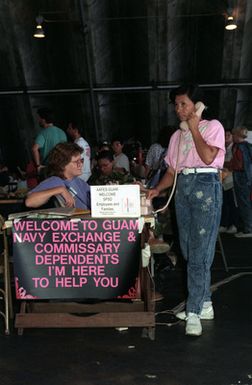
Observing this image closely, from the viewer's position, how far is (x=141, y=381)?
8.15 ft

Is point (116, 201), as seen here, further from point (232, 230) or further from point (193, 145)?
point (232, 230)

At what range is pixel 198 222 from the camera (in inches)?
119

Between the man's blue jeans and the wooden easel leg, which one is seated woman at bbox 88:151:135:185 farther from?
the wooden easel leg

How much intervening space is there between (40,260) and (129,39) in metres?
10.7

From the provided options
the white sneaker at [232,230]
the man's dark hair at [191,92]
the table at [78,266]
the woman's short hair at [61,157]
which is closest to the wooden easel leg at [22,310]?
the table at [78,266]

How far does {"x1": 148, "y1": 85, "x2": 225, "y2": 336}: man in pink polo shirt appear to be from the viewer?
2.96 meters

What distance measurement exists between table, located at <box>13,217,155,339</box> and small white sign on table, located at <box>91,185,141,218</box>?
47 mm

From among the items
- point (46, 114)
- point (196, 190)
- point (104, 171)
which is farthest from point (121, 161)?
point (196, 190)

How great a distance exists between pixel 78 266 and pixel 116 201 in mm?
451

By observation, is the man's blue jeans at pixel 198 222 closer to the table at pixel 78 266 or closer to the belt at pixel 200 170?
the belt at pixel 200 170

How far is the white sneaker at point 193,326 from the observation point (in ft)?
9.95

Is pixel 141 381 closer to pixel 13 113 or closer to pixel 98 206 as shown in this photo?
pixel 98 206

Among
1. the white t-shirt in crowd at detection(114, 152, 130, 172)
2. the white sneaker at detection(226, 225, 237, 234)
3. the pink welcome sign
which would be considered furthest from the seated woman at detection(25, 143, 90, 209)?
the white sneaker at detection(226, 225, 237, 234)

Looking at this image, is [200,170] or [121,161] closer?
[200,170]
